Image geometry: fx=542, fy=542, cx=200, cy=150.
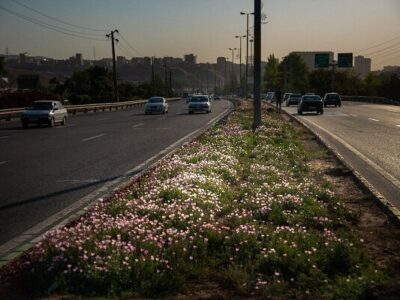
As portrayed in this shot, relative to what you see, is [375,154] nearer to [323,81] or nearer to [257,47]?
[257,47]

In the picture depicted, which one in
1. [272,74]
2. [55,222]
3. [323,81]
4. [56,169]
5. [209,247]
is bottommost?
[56,169]

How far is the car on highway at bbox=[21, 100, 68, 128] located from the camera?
30.4m

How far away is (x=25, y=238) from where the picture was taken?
Result: 6598 millimetres

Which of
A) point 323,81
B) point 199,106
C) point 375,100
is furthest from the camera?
point 323,81

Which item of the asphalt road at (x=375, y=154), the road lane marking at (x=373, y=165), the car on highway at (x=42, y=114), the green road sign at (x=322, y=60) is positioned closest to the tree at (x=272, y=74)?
the green road sign at (x=322, y=60)

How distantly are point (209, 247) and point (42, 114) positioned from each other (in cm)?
2652

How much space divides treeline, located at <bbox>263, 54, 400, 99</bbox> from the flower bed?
87144 millimetres

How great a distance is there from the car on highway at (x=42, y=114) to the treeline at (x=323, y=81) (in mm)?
70015

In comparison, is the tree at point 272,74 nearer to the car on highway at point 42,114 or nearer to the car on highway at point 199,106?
the car on highway at point 199,106

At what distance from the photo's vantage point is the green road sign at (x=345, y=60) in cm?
8675

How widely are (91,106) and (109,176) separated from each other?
42552 mm

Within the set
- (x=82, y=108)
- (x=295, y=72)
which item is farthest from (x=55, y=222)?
(x=295, y=72)

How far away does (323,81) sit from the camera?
12606cm

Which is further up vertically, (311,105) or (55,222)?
(55,222)
